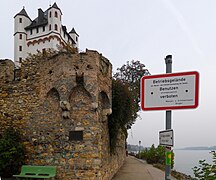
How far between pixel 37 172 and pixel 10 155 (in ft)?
3.65

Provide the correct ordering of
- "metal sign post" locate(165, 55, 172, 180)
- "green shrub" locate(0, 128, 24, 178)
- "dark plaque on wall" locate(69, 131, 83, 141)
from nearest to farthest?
"metal sign post" locate(165, 55, 172, 180), "dark plaque on wall" locate(69, 131, 83, 141), "green shrub" locate(0, 128, 24, 178)

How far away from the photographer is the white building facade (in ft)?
113

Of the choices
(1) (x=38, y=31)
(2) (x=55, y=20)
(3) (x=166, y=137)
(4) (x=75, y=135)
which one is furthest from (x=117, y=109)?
(1) (x=38, y=31)

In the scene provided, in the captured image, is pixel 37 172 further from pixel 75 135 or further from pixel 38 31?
pixel 38 31

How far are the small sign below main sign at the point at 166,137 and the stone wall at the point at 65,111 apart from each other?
4670 mm

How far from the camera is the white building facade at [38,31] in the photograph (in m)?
34.5

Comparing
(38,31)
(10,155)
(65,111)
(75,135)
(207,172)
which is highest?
(38,31)

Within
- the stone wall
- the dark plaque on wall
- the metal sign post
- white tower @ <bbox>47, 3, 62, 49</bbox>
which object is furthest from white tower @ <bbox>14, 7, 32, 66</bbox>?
the metal sign post

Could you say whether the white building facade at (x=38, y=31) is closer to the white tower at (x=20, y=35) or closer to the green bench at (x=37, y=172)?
the white tower at (x=20, y=35)

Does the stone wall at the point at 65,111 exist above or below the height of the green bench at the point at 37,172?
above

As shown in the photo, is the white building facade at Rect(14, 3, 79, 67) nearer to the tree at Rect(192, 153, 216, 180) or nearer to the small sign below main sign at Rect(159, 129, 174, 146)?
the tree at Rect(192, 153, 216, 180)

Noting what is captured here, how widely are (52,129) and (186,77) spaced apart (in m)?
6.14

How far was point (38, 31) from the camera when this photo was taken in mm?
36531

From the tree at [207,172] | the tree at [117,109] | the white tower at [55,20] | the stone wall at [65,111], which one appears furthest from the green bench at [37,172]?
the white tower at [55,20]
